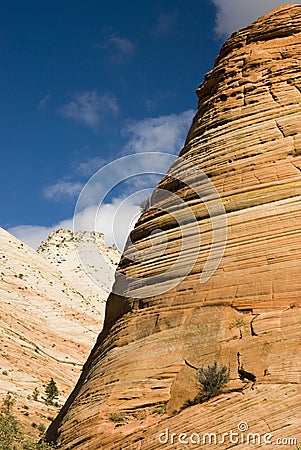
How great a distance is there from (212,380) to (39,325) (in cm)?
4020

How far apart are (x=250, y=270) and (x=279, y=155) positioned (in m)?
3.13

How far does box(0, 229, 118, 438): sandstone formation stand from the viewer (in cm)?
3275

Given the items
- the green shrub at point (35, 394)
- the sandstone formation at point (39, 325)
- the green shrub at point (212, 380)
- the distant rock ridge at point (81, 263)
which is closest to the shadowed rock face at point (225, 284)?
the green shrub at point (212, 380)

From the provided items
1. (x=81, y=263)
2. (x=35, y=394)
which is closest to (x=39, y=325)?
(x=35, y=394)

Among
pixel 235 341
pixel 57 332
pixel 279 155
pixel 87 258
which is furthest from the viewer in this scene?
pixel 87 258

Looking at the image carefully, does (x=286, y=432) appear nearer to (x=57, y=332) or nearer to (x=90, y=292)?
(x=57, y=332)

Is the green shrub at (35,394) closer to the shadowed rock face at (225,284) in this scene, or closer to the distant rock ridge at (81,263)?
the shadowed rock face at (225,284)

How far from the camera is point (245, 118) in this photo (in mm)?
14039

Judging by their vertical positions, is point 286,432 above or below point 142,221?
below

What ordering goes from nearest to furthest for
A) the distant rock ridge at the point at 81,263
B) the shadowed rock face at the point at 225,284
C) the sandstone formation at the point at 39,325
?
the shadowed rock face at the point at 225,284
the sandstone formation at the point at 39,325
the distant rock ridge at the point at 81,263

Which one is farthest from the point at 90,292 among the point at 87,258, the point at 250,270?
the point at 250,270

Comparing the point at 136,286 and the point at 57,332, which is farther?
the point at 57,332

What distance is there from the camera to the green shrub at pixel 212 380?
9.63 meters

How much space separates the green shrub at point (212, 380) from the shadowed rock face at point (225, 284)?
0.22m
